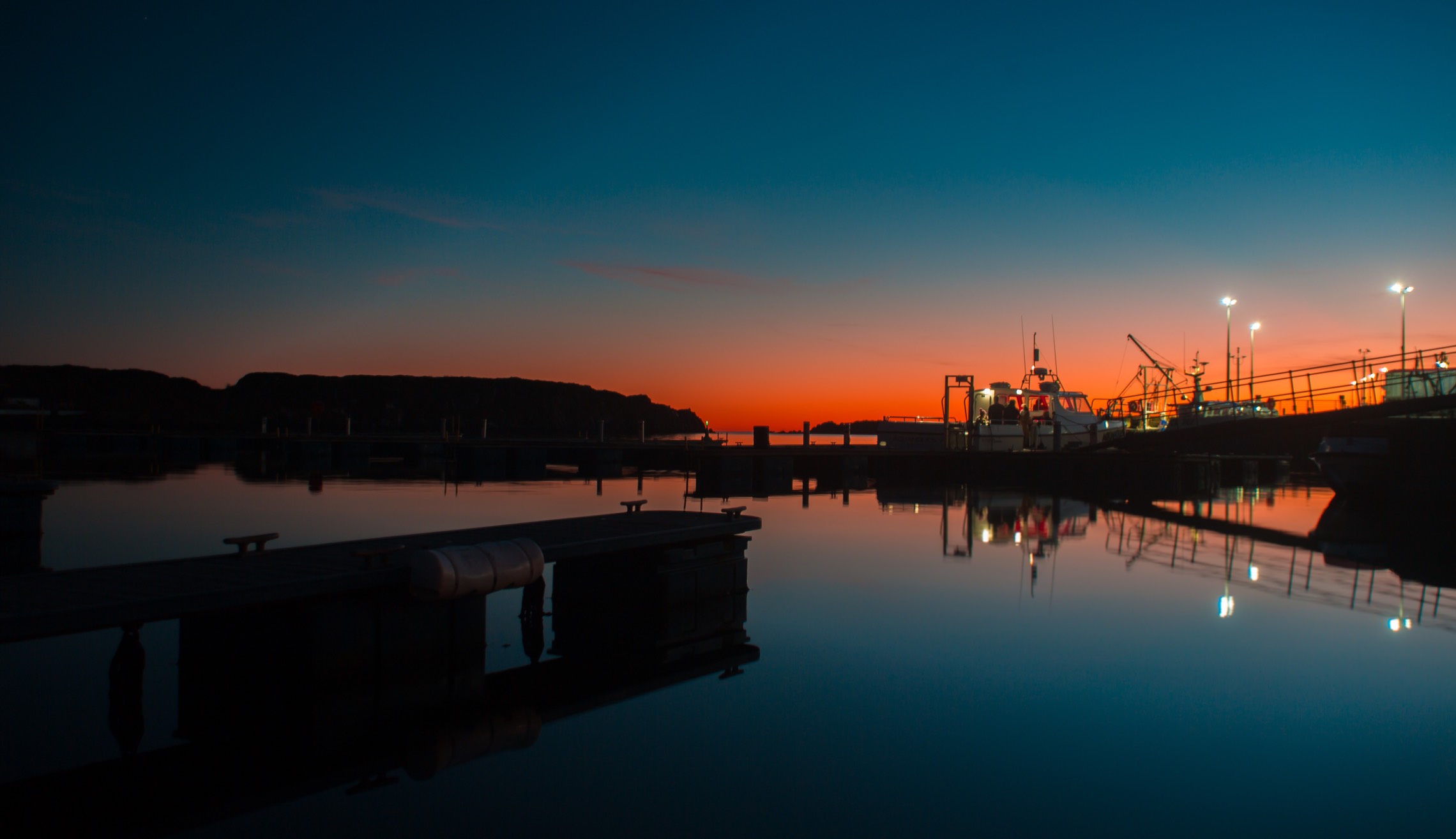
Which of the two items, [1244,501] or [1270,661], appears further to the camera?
[1244,501]

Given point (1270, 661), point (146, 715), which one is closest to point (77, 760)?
point (146, 715)

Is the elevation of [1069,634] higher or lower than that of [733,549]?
lower

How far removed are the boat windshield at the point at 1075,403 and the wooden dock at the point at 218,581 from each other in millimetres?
40045

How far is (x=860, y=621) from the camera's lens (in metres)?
10.4

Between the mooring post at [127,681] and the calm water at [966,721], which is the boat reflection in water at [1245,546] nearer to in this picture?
the calm water at [966,721]

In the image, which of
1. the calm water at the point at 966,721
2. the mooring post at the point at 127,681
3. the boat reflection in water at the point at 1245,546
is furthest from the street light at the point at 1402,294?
the mooring post at the point at 127,681

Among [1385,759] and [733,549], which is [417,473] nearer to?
[733,549]

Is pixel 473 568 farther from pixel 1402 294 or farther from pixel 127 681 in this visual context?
pixel 1402 294

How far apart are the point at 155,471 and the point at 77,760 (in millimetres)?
35790

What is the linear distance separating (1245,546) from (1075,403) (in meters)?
28.8

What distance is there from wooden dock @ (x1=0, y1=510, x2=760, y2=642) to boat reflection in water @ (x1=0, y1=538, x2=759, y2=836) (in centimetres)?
27

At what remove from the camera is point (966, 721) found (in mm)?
6812

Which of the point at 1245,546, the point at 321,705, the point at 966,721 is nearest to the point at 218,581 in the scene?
the point at 321,705

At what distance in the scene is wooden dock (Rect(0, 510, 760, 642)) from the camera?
5.14m
